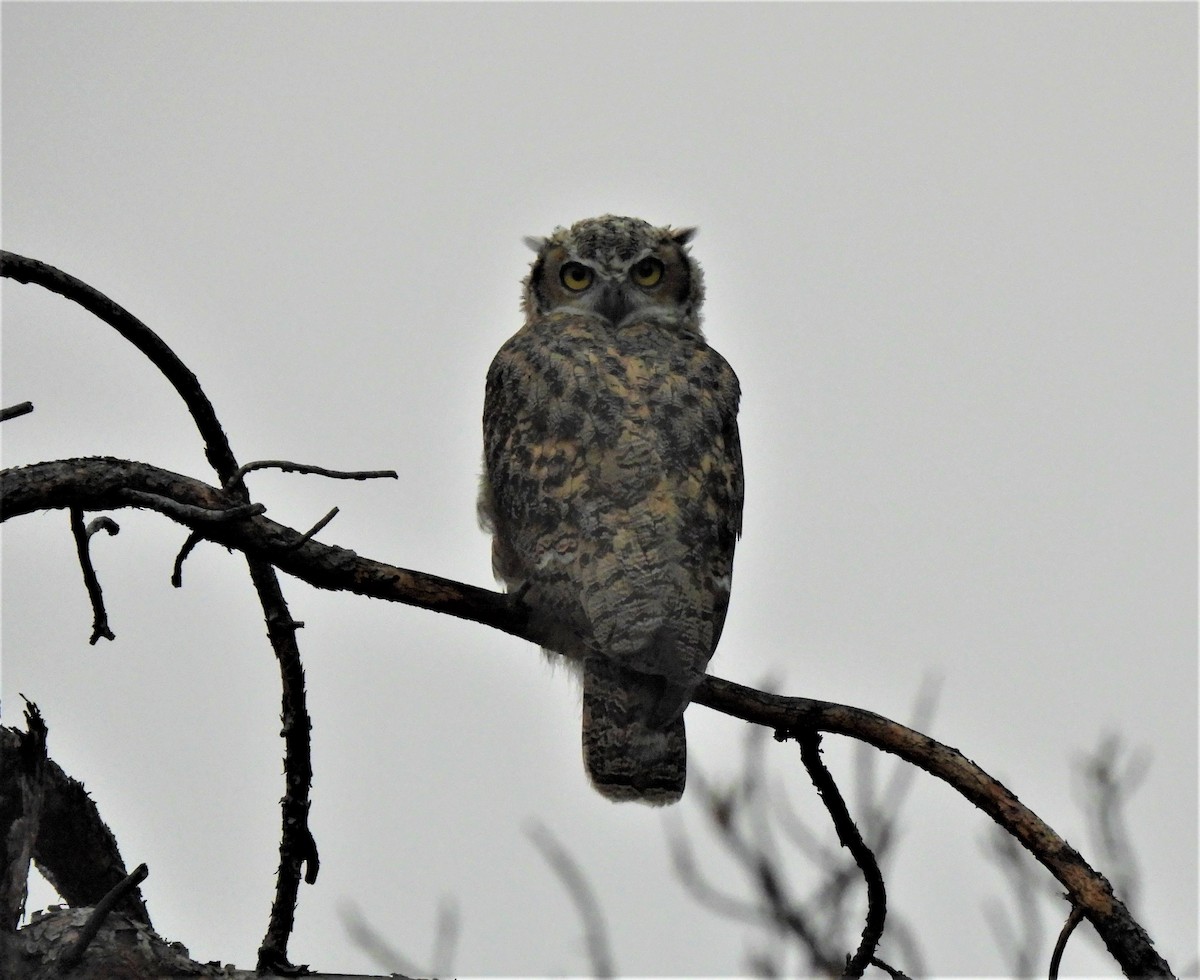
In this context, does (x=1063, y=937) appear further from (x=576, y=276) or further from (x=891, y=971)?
(x=576, y=276)

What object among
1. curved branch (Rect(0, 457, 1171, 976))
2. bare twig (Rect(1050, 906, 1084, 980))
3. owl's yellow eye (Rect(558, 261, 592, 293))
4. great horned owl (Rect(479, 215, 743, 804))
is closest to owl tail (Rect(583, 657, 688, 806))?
great horned owl (Rect(479, 215, 743, 804))

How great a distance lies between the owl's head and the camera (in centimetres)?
595

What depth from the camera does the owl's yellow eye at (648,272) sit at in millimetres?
6109

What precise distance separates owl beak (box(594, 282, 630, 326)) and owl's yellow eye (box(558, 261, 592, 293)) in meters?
0.17

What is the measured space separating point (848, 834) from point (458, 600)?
1.17 metres

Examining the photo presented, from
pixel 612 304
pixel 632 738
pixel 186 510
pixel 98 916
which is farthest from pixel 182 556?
pixel 612 304

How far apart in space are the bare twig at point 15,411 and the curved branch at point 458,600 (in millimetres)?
185

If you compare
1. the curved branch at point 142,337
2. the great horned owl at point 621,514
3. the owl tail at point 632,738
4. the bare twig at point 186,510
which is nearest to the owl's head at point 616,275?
the great horned owl at point 621,514

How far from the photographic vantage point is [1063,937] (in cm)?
288

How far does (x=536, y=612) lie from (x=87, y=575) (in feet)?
4.33

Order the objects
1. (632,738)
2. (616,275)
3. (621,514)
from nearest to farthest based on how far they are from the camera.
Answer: (632,738), (621,514), (616,275)

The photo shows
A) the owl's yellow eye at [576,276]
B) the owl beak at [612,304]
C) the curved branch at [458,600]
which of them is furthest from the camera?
the owl's yellow eye at [576,276]

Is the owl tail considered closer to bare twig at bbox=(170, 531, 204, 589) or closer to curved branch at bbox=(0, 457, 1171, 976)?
curved branch at bbox=(0, 457, 1171, 976)

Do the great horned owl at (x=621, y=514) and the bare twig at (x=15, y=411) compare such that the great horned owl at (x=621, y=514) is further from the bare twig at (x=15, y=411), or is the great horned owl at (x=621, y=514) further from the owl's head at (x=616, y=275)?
the bare twig at (x=15, y=411)
